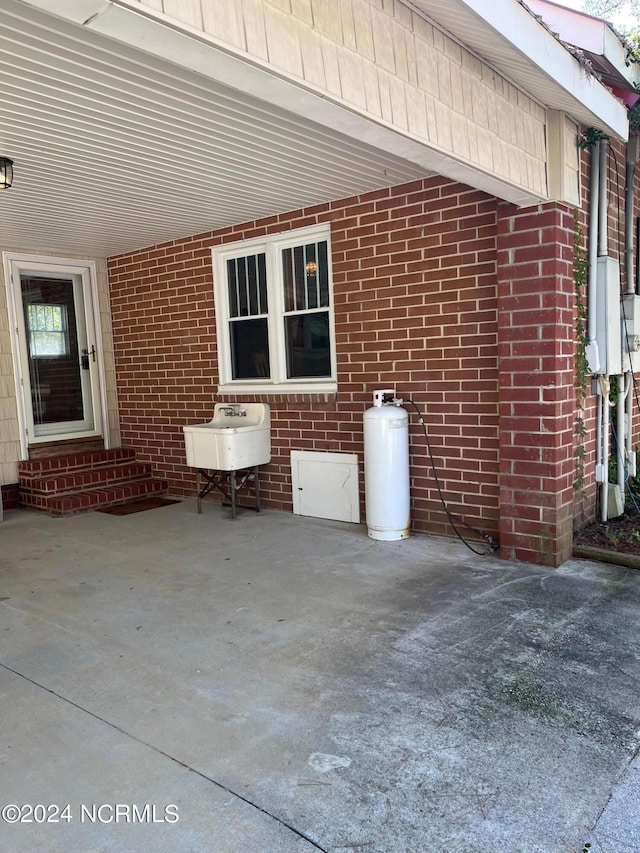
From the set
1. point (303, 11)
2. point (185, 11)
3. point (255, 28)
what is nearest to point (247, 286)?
point (303, 11)

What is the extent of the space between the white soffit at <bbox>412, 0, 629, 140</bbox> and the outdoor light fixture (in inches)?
106

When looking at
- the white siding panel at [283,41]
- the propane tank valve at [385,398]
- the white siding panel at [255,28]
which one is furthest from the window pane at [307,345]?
the white siding panel at [255,28]

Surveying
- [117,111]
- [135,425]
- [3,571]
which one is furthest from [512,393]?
[135,425]

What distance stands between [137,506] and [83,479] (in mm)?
683

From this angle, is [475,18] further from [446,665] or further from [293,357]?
[293,357]

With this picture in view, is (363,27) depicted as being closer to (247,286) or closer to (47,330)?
(247,286)

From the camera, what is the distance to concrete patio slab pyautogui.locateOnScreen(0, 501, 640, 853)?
1.90m

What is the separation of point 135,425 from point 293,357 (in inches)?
102

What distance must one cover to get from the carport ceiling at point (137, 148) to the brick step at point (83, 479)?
8.02ft

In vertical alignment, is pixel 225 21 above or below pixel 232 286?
above

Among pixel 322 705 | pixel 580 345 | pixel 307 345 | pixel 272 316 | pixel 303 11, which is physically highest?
pixel 303 11

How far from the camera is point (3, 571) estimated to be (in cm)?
451

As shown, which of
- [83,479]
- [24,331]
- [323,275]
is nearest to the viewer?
[323,275]

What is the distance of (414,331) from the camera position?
493 cm
